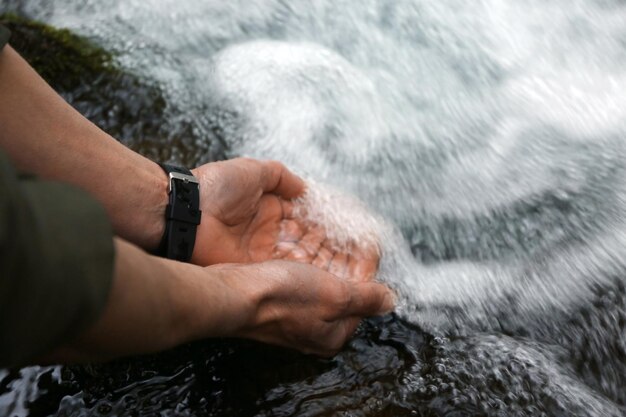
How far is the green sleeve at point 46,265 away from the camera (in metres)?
1.09

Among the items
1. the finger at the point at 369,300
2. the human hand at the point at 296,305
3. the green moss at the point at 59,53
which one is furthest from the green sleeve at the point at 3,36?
the finger at the point at 369,300

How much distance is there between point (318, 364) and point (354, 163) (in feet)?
3.32

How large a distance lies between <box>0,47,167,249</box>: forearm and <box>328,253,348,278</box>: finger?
0.68 meters

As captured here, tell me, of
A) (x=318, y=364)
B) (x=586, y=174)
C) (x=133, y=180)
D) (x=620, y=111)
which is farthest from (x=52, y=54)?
(x=620, y=111)

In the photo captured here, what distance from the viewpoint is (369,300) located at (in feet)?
7.38

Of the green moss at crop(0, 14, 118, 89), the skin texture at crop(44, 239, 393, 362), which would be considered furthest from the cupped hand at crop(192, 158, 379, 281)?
the green moss at crop(0, 14, 118, 89)

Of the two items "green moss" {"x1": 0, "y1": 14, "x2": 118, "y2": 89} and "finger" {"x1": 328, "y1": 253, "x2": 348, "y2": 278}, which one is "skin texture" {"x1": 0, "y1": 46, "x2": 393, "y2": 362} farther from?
"green moss" {"x1": 0, "y1": 14, "x2": 118, "y2": 89}

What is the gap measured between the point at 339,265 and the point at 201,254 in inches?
21.3

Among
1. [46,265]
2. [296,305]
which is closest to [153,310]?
[46,265]

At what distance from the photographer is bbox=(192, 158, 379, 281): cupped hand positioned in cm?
238

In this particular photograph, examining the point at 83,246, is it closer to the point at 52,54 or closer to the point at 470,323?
the point at 470,323

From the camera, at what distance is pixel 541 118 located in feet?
9.74

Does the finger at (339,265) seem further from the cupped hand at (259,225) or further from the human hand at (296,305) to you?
the human hand at (296,305)

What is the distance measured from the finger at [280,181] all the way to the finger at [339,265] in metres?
0.34
